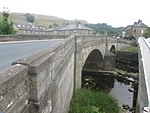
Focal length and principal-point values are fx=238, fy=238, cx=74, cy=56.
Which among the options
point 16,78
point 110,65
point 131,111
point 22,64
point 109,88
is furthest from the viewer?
point 110,65

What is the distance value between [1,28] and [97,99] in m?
19.5

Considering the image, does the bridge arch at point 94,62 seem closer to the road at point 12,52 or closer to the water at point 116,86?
the water at point 116,86

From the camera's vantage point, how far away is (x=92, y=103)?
1855 centimetres

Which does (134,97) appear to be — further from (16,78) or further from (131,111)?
(16,78)

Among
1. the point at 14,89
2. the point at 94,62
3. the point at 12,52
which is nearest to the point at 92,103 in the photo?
the point at 12,52

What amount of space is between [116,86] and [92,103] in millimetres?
14417

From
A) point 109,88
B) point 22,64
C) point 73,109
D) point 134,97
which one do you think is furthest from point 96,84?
point 22,64

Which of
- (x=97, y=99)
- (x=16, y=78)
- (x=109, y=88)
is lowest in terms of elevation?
(x=109, y=88)

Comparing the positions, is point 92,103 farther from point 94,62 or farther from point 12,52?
point 94,62

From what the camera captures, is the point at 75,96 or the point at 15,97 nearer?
the point at 15,97

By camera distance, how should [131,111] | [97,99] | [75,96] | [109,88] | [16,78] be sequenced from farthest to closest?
[109,88]
[131,111]
[97,99]
[75,96]
[16,78]

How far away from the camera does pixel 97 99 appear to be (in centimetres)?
1973

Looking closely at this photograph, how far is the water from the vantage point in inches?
→ 981

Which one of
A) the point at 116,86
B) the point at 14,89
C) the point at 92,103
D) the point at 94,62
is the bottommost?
the point at 116,86
